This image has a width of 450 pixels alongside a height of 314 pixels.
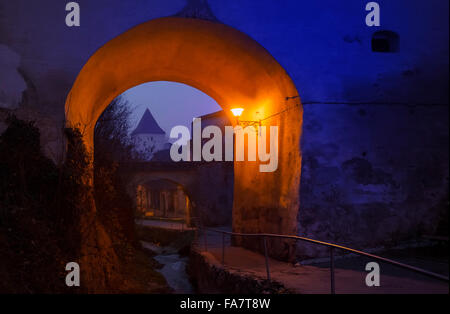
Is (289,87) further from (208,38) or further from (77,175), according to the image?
(77,175)

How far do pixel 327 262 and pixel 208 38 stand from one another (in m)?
4.72

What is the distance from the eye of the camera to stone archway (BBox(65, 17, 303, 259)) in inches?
303

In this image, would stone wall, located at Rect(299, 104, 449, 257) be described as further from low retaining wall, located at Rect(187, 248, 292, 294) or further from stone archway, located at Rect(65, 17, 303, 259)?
low retaining wall, located at Rect(187, 248, 292, 294)

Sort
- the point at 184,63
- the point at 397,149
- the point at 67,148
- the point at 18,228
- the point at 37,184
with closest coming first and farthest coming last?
1. the point at 18,228
2. the point at 37,184
3. the point at 67,148
4. the point at 397,149
5. the point at 184,63

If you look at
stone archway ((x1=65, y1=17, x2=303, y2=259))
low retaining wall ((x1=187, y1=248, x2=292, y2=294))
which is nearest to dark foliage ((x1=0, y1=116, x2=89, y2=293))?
stone archway ((x1=65, y1=17, x2=303, y2=259))

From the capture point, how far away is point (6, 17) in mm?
6992

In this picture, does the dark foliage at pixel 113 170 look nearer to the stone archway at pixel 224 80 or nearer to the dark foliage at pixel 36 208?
the stone archway at pixel 224 80

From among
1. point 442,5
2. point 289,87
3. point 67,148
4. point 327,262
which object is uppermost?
point 442,5

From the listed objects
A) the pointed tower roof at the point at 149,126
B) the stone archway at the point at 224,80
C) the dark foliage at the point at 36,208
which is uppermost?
the pointed tower roof at the point at 149,126

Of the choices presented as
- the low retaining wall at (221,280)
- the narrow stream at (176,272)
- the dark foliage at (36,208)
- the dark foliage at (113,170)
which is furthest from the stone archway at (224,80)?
the narrow stream at (176,272)

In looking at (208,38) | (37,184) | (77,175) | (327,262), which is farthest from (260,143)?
(37,184)

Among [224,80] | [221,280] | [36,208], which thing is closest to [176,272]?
[221,280]

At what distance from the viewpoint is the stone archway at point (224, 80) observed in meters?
7.70

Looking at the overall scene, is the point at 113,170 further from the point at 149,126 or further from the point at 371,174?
the point at 149,126
